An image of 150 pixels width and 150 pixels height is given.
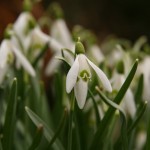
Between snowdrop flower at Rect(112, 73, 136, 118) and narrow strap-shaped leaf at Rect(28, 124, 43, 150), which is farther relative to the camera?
snowdrop flower at Rect(112, 73, 136, 118)

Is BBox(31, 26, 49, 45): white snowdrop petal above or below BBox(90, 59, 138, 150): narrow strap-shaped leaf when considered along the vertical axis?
above

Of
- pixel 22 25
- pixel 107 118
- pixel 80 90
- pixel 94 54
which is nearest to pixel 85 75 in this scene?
pixel 80 90

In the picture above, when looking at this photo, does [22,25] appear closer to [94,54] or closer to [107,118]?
[94,54]

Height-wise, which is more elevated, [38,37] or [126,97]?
[38,37]

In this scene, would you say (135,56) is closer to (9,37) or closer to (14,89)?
(9,37)

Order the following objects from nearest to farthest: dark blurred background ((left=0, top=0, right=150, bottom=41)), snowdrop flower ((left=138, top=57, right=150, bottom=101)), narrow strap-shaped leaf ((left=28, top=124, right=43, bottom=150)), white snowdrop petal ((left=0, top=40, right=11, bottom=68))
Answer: narrow strap-shaped leaf ((left=28, top=124, right=43, bottom=150))
white snowdrop petal ((left=0, top=40, right=11, bottom=68))
snowdrop flower ((left=138, top=57, right=150, bottom=101))
dark blurred background ((left=0, top=0, right=150, bottom=41))

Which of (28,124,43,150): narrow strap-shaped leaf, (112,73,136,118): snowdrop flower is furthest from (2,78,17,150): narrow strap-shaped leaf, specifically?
(112,73,136,118): snowdrop flower

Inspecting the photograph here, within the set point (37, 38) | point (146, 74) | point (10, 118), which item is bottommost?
point (146, 74)

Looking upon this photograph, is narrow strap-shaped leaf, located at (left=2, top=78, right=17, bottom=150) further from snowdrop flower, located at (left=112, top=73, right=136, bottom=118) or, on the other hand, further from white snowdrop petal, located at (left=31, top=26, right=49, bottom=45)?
white snowdrop petal, located at (left=31, top=26, right=49, bottom=45)
